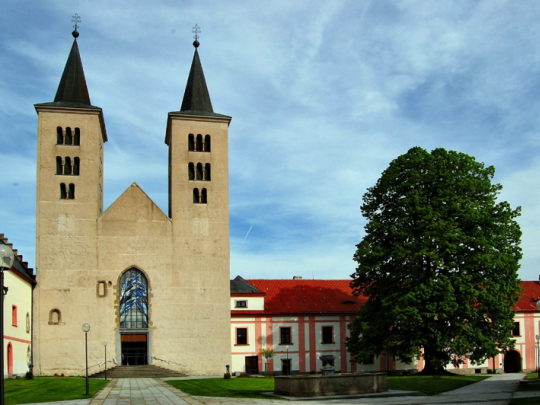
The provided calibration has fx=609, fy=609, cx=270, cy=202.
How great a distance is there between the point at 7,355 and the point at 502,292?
30335mm

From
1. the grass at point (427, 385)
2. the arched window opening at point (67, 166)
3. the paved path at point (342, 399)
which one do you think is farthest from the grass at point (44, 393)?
the arched window opening at point (67, 166)

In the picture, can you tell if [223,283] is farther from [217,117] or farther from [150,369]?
[217,117]

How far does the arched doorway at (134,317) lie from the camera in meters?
44.9

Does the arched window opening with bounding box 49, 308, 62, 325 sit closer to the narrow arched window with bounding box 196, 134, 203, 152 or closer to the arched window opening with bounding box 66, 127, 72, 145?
the arched window opening with bounding box 66, 127, 72, 145

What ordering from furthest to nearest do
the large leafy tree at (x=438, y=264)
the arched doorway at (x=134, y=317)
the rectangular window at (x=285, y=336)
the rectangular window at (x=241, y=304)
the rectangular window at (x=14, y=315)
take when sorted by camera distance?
the rectangular window at (x=285, y=336), the rectangular window at (x=241, y=304), the arched doorway at (x=134, y=317), the rectangular window at (x=14, y=315), the large leafy tree at (x=438, y=264)

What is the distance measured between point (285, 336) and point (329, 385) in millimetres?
29479

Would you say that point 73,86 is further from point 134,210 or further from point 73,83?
point 134,210

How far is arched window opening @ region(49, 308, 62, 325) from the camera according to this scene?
144 feet

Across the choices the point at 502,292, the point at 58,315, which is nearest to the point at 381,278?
the point at 502,292

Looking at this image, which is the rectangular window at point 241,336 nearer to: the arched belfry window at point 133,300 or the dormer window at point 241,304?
the dormer window at point 241,304

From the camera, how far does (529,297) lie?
5750 cm

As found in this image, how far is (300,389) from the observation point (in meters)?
22.8

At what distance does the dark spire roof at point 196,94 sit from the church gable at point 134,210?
7951 mm

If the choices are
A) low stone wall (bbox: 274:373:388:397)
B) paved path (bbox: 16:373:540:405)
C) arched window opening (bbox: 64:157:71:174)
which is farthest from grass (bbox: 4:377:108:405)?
arched window opening (bbox: 64:157:71:174)
